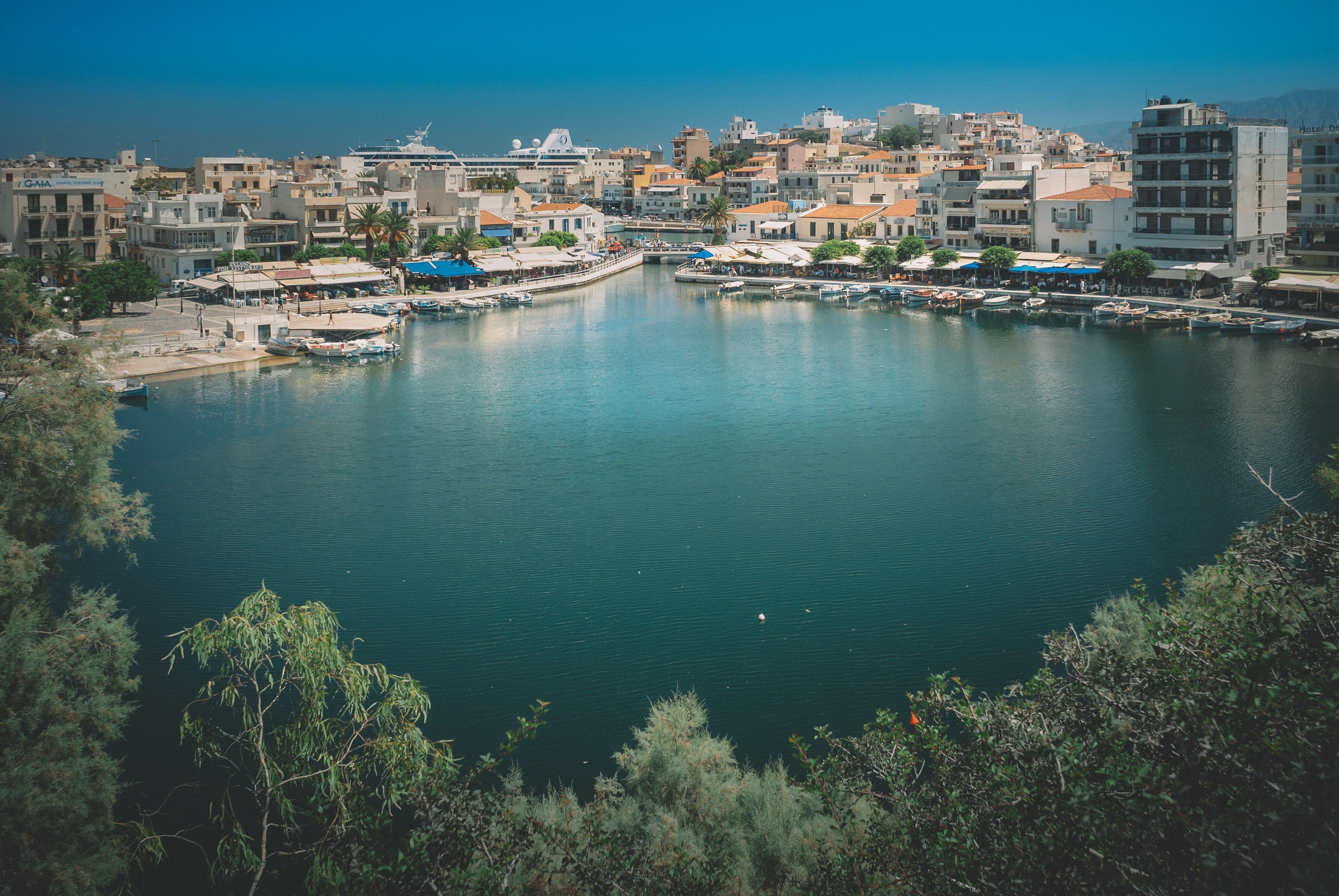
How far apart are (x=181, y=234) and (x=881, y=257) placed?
30.3 meters

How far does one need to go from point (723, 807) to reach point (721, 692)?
3.54 meters

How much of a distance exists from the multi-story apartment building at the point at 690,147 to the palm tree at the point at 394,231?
6729cm

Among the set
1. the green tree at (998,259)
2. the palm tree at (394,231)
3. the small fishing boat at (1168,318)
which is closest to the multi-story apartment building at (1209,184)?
the small fishing boat at (1168,318)

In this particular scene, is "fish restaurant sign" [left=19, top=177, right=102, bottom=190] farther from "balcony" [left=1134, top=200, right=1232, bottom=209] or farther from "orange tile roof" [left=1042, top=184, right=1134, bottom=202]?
"balcony" [left=1134, top=200, right=1232, bottom=209]

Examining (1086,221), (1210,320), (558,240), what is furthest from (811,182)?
(1210,320)

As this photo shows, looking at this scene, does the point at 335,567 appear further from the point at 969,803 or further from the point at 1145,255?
the point at 1145,255

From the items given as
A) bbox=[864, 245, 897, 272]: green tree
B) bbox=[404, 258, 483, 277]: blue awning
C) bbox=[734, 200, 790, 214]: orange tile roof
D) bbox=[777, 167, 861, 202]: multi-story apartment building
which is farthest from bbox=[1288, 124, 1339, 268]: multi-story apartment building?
bbox=[404, 258, 483, 277]: blue awning

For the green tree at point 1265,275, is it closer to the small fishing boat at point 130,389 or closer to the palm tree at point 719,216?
the palm tree at point 719,216

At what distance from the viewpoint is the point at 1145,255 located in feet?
135

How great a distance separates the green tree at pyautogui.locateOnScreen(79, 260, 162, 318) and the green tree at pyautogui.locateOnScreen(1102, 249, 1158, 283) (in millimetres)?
35224

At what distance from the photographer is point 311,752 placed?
841 cm

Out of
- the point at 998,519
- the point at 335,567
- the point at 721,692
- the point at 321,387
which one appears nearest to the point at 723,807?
the point at 721,692

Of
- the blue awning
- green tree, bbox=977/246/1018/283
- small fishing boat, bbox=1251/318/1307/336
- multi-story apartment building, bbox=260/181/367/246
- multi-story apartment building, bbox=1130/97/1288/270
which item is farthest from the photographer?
multi-story apartment building, bbox=260/181/367/246

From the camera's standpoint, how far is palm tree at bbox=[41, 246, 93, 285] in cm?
3791
